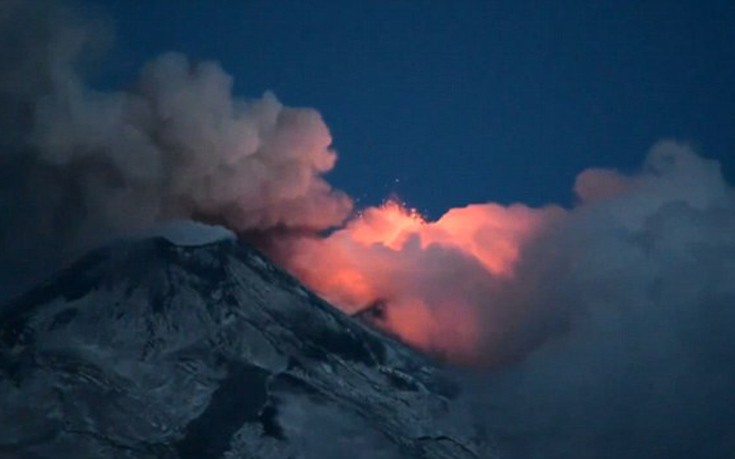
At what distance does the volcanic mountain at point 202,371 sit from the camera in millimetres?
53750

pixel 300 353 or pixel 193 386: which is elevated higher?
pixel 300 353

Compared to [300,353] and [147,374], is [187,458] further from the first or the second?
[300,353]

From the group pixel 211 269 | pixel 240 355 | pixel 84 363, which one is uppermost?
pixel 211 269

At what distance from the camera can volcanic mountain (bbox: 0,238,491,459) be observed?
53.8 meters

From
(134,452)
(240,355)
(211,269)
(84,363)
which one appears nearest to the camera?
(134,452)

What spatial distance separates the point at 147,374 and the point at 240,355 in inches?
213

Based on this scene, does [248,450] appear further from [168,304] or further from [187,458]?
[168,304]

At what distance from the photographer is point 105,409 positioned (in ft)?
179

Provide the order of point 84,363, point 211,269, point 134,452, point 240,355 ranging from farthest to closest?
point 211,269 → point 240,355 → point 84,363 → point 134,452

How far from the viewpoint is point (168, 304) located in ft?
211

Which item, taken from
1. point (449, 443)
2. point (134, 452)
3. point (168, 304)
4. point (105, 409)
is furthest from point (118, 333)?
point (449, 443)

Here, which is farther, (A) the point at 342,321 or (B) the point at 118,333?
(A) the point at 342,321

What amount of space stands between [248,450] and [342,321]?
567 inches

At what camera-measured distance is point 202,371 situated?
59.9 metres
